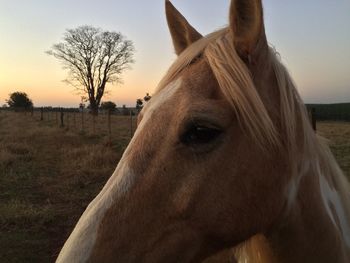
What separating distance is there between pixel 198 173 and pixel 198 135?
6.1 inches

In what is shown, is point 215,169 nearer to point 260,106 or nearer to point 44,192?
point 260,106

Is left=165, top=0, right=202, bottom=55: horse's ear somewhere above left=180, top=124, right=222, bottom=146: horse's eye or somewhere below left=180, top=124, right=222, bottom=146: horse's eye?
above

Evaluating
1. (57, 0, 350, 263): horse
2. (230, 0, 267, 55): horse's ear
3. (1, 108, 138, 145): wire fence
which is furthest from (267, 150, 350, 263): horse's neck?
(1, 108, 138, 145): wire fence

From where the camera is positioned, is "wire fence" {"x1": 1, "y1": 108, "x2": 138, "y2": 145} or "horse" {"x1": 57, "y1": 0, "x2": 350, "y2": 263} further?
"wire fence" {"x1": 1, "y1": 108, "x2": 138, "y2": 145}

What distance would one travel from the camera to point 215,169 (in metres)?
1.59

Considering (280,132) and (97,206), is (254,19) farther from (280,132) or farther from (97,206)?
(97,206)

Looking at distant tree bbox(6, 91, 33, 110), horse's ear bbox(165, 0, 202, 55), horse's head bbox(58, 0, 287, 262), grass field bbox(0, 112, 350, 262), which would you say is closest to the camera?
horse's head bbox(58, 0, 287, 262)

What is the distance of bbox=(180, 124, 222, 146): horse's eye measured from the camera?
5.17 feet

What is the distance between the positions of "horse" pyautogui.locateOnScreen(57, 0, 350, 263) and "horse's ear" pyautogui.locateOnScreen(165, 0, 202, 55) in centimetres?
31

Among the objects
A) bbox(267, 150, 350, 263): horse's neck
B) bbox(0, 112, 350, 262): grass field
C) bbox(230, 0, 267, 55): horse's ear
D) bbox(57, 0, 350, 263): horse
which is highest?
bbox(230, 0, 267, 55): horse's ear

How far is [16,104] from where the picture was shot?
70.5 meters

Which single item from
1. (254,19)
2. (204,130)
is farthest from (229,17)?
(204,130)

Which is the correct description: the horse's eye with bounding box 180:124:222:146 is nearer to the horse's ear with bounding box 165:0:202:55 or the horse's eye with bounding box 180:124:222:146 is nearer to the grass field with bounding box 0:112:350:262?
the horse's ear with bounding box 165:0:202:55

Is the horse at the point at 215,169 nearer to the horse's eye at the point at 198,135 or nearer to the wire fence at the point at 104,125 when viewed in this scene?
the horse's eye at the point at 198,135
